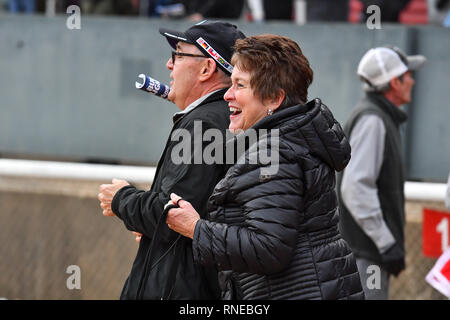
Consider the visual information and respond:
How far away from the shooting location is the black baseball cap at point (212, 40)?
158 inches

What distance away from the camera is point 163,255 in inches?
150

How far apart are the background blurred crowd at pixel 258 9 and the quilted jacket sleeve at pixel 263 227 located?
173 inches

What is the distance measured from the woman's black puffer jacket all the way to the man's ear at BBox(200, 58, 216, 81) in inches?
28.3

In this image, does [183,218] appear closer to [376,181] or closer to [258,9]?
[376,181]

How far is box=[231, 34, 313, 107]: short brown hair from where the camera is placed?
3.44 m

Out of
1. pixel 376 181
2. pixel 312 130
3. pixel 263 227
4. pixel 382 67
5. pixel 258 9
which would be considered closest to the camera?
pixel 263 227

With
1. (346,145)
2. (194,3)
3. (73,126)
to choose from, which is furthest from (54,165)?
(346,145)

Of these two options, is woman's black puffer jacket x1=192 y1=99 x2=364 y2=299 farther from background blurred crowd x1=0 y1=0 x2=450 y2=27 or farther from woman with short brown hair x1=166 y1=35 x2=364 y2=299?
background blurred crowd x1=0 y1=0 x2=450 y2=27

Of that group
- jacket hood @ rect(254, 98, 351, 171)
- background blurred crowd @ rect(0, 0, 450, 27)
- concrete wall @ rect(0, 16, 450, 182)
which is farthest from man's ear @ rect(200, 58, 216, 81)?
background blurred crowd @ rect(0, 0, 450, 27)

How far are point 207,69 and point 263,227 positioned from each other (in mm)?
1050

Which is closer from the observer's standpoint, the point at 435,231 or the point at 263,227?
the point at 263,227

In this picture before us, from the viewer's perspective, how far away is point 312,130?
3367 millimetres

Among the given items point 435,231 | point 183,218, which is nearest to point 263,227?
point 183,218

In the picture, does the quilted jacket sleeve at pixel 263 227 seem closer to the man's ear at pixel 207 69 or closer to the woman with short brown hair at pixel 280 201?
the woman with short brown hair at pixel 280 201
